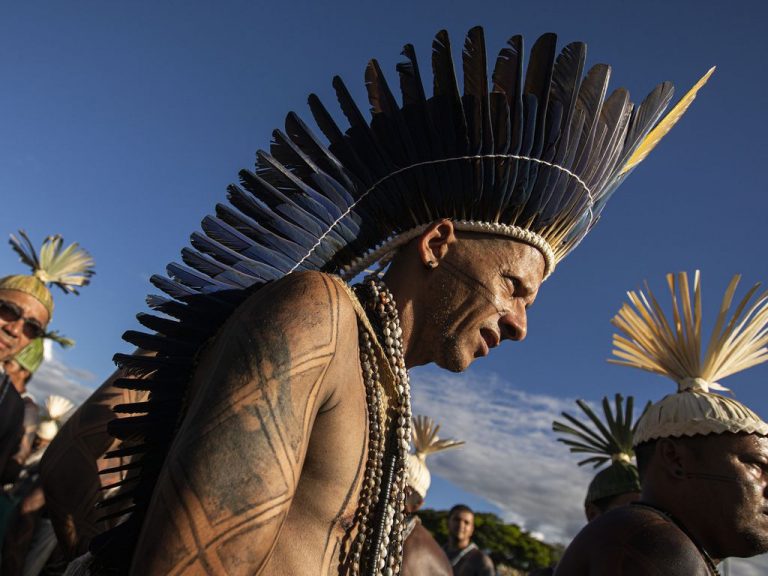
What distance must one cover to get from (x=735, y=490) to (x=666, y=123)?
190cm

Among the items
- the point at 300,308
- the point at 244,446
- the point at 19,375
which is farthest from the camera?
the point at 19,375

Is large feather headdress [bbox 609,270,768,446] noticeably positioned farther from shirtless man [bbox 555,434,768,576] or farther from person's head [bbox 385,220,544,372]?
person's head [bbox 385,220,544,372]

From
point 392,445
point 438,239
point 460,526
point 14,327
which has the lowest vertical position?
point 460,526

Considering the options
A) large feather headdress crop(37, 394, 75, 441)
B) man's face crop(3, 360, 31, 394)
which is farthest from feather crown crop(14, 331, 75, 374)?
large feather headdress crop(37, 394, 75, 441)

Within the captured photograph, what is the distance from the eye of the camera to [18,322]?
5094 millimetres

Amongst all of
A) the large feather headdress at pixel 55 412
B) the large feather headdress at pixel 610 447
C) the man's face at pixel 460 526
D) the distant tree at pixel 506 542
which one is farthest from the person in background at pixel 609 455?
the distant tree at pixel 506 542

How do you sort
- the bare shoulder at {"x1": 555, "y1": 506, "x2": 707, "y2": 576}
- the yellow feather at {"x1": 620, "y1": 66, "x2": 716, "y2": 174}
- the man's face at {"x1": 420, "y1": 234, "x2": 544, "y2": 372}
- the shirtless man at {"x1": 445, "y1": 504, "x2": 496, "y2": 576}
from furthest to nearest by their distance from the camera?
the shirtless man at {"x1": 445, "y1": 504, "x2": 496, "y2": 576} → the yellow feather at {"x1": 620, "y1": 66, "x2": 716, "y2": 174} → the bare shoulder at {"x1": 555, "y1": 506, "x2": 707, "y2": 576} → the man's face at {"x1": 420, "y1": 234, "x2": 544, "y2": 372}

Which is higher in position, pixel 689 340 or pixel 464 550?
pixel 689 340

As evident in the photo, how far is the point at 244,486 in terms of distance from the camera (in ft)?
3.80

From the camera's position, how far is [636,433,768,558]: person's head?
10.2 ft

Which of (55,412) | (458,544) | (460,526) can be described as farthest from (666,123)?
(55,412)

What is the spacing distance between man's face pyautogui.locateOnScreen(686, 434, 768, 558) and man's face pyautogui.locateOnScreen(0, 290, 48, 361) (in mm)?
4961

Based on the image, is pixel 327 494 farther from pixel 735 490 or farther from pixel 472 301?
pixel 735 490

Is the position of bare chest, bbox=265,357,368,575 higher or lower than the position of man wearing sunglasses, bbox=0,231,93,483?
lower
